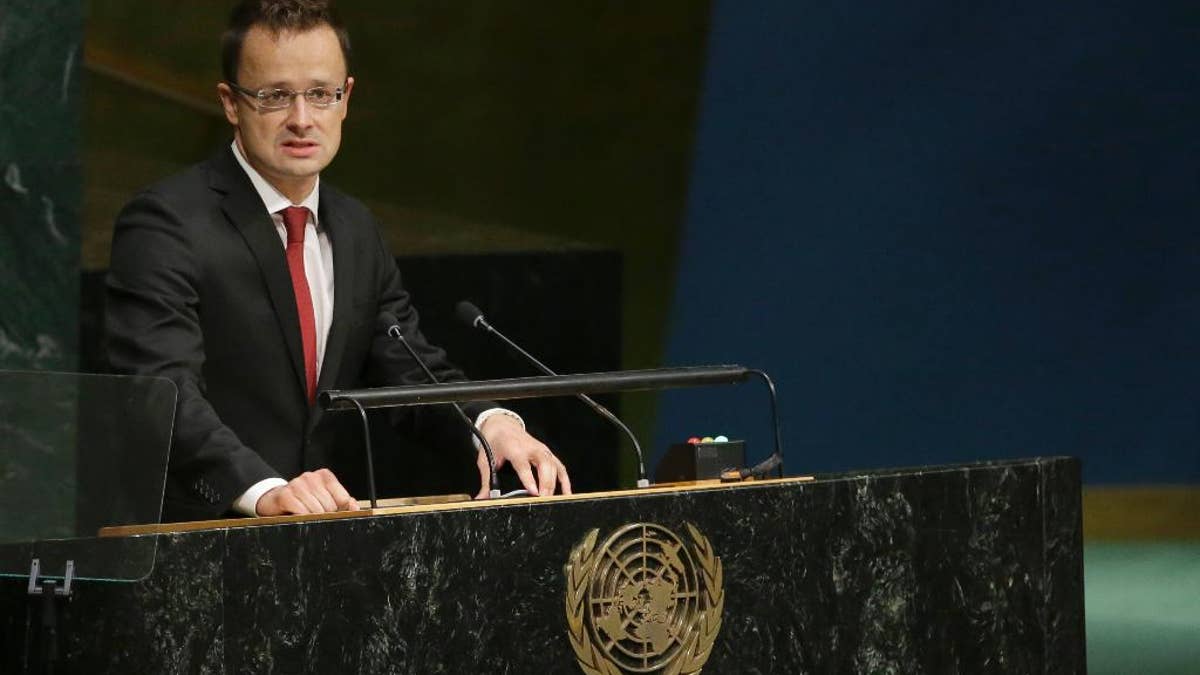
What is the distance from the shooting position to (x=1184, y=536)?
244 inches

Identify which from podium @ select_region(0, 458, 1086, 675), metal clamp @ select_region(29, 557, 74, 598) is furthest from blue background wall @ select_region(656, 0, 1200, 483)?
metal clamp @ select_region(29, 557, 74, 598)

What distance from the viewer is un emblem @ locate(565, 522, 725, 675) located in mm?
2756

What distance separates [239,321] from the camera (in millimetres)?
3285

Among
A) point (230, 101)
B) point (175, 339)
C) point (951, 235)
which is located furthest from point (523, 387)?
point (951, 235)

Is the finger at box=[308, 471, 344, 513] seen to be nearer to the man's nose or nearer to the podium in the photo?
the podium

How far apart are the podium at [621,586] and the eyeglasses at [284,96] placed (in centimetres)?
92

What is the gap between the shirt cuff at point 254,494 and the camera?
2.87m

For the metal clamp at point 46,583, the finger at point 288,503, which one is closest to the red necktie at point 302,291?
the finger at point 288,503

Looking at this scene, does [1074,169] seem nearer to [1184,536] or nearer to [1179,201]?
[1179,201]

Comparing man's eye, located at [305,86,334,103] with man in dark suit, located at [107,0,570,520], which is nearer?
man in dark suit, located at [107,0,570,520]

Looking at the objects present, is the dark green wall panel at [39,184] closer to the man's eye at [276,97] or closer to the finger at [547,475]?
the man's eye at [276,97]

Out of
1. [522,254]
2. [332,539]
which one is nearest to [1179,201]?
[522,254]

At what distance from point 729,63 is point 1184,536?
2018mm

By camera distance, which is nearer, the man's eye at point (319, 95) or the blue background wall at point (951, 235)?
the man's eye at point (319, 95)
